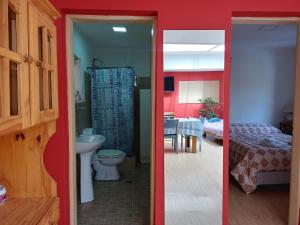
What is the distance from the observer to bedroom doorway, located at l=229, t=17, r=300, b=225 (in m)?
2.51

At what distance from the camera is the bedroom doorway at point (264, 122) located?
2.51m

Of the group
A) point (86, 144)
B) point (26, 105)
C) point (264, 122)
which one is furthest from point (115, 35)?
point (264, 122)

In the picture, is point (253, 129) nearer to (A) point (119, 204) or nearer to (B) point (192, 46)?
(A) point (119, 204)

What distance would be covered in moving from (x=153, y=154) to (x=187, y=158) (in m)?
0.44

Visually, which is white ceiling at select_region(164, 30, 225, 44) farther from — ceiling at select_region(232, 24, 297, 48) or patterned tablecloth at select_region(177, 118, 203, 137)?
ceiling at select_region(232, 24, 297, 48)

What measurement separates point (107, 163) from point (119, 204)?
877 mm

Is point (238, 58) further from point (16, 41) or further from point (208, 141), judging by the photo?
point (16, 41)

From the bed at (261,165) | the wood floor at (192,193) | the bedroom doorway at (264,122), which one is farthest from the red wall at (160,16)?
the bed at (261,165)

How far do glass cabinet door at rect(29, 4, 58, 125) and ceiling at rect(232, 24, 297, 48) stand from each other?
306 cm

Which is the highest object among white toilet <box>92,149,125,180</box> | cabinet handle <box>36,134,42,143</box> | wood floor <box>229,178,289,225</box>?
cabinet handle <box>36,134,42,143</box>

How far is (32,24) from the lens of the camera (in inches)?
47.9

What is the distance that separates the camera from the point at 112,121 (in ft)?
15.1

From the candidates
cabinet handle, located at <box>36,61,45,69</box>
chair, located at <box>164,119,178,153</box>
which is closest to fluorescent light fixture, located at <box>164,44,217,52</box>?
chair, located at <box>164,119,178,153</box>

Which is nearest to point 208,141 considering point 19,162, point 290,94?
point 19,162
